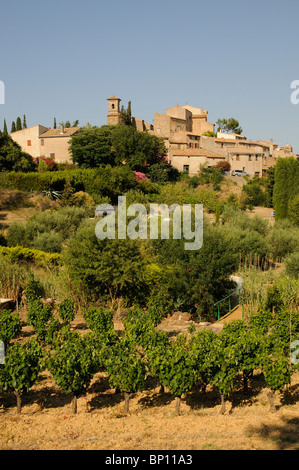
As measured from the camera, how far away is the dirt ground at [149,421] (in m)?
7.01

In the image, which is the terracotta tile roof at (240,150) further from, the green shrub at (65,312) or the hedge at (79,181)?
the green shrub at (65,312)

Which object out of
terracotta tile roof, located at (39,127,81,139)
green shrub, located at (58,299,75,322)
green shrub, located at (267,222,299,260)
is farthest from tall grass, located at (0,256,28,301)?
terracotta tile roof, located at (39,127,81,139)

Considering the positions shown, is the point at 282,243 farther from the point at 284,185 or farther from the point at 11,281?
the point at 11,281

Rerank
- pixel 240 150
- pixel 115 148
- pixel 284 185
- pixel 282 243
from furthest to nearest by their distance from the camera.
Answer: pixel 240 150
pixel 115 148
pixel 284 185
pixel 282 243

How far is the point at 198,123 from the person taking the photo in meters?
72.8

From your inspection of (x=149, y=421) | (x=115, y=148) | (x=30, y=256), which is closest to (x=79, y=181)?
(x=115, y=148)

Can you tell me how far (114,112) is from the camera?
60875mm

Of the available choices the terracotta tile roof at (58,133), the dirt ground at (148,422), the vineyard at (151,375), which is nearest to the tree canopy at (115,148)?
the terracotta tile roof at (58,133)

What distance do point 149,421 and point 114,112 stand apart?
56.4 m

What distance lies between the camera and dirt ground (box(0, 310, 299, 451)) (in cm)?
701

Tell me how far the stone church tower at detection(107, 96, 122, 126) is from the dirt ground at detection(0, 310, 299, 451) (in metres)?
53.6

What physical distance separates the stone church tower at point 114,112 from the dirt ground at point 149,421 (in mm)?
53615
